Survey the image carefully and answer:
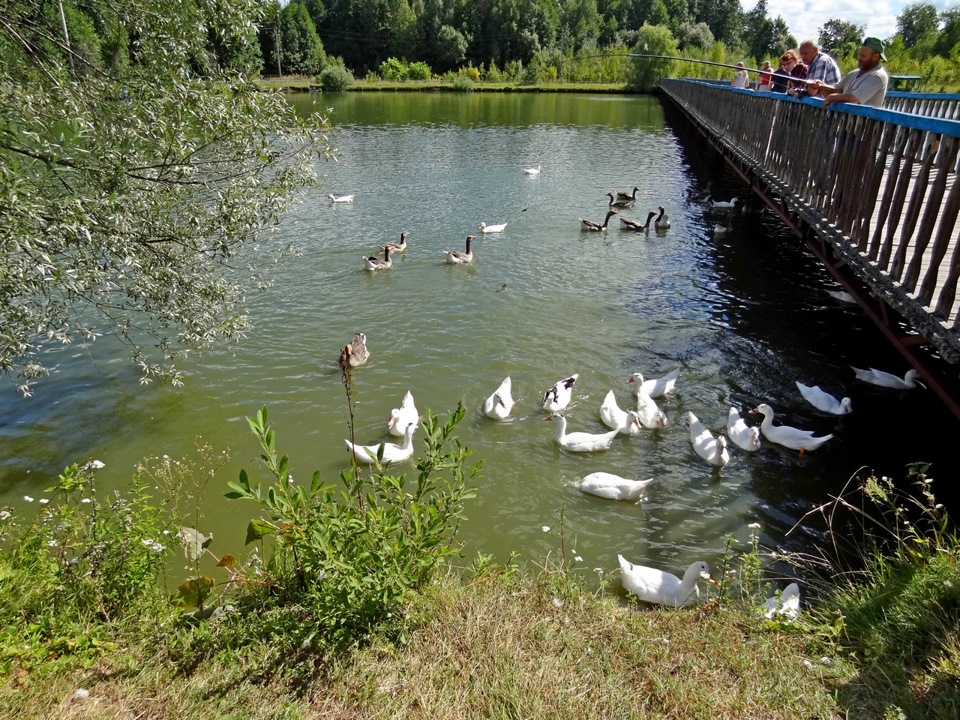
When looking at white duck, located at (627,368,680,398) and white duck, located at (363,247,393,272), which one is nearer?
white duck, located at (627,368,680,398)

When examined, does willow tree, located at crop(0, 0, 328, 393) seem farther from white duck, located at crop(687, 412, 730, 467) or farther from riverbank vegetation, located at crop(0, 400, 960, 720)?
white duck, located at crop(687, 412, 730, 467)

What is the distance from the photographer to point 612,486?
23.1 ft

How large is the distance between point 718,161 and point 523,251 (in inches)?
698

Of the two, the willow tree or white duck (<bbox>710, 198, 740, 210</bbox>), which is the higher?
the willow tree

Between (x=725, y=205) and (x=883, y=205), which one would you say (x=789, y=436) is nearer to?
(x=883, y=205)

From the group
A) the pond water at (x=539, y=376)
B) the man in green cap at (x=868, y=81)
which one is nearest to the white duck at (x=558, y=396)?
the pond water at (x=539, y=376)

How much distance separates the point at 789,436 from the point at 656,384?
1.91 m

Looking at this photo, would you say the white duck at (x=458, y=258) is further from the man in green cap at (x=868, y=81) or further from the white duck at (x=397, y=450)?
the man in green cap at (x=868, y=81)

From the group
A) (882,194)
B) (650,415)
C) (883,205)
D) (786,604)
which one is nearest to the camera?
(786,604)

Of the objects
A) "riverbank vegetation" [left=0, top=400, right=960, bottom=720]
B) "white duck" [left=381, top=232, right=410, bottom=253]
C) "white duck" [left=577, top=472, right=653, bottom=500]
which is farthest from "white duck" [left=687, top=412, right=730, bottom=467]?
"white duck" [left=381, top=232, right=410, bottom=253]

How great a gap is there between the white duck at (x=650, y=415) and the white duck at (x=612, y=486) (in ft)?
4.57

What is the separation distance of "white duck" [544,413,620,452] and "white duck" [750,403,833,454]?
6.40 feet

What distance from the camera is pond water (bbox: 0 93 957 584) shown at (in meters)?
6.98

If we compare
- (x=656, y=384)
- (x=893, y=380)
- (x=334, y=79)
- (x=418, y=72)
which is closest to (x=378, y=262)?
(x=656, y=384)
